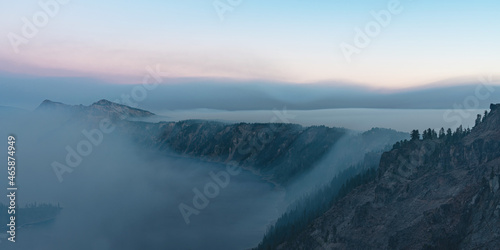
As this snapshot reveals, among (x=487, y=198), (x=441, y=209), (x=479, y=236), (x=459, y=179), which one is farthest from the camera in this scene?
(x=459, y=179)

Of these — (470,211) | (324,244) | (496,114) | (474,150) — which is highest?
(496,114)

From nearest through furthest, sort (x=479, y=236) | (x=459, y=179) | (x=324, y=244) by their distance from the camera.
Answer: (x=479, y=236), (x=459, y=179), (x=324, y=244)

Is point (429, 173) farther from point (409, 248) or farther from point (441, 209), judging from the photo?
point (409, 248)

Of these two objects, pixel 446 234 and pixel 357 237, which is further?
pixel 357 237

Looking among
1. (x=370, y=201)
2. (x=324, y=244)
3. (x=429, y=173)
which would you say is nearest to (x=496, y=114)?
(x=429, y=173)

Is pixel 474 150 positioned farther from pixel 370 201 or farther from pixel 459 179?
pixel 370 201

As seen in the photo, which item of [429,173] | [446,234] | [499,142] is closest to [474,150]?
[499,142]

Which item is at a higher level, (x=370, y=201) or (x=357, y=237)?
(x=370, y=201)
